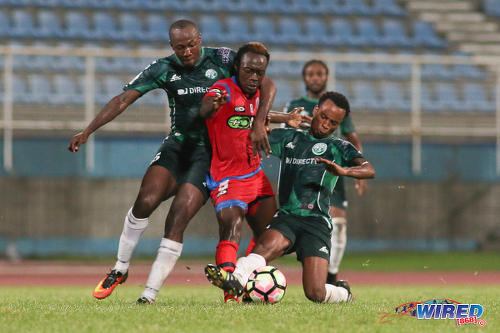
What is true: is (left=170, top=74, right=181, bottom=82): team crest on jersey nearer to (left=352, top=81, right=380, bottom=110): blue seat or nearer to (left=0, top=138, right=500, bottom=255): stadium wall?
(left=0, top=138, right=500, bottom=255): stadium wall

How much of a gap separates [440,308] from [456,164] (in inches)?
366

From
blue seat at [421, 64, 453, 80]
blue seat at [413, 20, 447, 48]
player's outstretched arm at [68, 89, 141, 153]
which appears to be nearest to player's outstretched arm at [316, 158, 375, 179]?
player's outstretched arm at [68, 89, 141, 153]

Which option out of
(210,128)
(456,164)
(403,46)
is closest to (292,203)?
(210,128)

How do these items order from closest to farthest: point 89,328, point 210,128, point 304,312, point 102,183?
point 89,328 < point 304,312 < point 210,128 < point 102,183

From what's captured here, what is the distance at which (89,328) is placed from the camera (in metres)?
4.57

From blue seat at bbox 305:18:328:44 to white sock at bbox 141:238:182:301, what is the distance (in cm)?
1181

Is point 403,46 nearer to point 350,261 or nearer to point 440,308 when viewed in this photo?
point 350,261

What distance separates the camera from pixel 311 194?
6.48 m

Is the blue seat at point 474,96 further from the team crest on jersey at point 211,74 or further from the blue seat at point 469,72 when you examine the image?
the team crest on jersey at point 211,74

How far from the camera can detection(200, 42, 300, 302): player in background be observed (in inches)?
239

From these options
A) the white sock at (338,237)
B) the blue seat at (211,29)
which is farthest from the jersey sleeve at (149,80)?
the blue seat at (211,29)

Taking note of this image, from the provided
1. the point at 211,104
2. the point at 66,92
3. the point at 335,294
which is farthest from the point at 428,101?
the point at 211,104

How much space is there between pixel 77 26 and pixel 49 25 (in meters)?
0.55

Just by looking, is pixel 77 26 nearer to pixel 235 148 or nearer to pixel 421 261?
pixel 421 261
